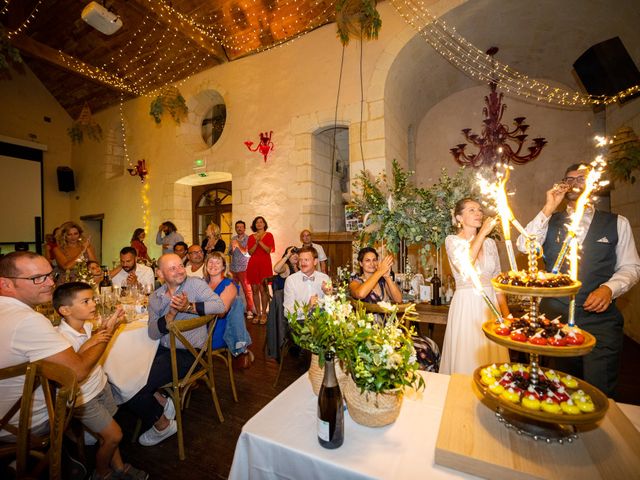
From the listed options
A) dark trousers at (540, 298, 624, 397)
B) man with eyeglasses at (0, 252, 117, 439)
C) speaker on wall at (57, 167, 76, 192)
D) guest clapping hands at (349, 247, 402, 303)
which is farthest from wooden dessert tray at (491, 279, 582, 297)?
speaker on wall at (57, 167, 76, 192)

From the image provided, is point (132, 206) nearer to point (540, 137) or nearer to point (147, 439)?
point (147, 439)

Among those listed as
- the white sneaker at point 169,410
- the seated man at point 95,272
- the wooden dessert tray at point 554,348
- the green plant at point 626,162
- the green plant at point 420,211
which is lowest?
the white sneaker at point 169,410

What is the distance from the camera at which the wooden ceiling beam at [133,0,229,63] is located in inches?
227

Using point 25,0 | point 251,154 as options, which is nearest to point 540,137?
point 251,154

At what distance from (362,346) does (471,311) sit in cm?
162

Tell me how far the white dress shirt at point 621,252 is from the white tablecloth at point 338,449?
132 centimetres

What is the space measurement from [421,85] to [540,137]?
259cm

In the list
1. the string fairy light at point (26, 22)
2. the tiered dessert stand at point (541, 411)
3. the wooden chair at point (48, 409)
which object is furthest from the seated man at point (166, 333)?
the string fairy light at point (26, 22)

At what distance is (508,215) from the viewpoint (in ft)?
4.18

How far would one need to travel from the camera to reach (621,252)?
81.8 inches

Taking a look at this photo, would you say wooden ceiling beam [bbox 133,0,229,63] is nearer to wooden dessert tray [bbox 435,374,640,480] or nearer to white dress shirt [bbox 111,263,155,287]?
white dress shirt [bbox 111,263,155,287]

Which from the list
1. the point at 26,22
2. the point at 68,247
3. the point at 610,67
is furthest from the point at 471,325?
the point at 26,22

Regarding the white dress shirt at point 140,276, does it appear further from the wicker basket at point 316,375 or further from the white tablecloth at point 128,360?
the wicker basket at point 316,375

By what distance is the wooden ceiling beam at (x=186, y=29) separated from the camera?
227 inches
